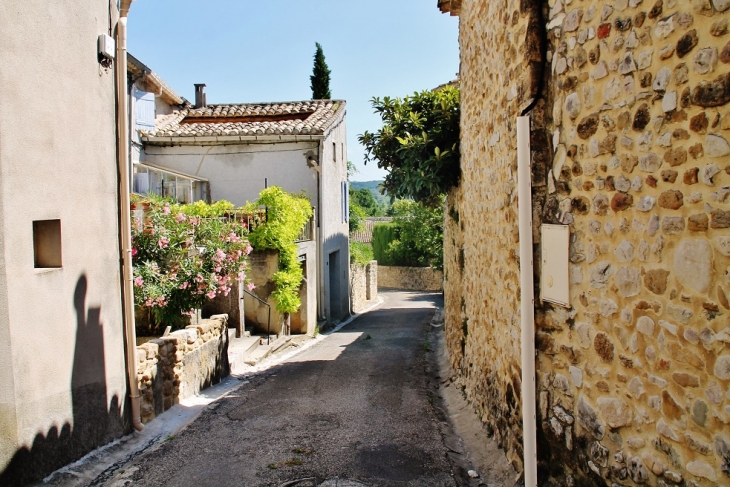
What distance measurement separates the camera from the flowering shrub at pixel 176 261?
346 inches

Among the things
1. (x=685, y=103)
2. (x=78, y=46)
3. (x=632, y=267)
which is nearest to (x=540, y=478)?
(x=632, y=267)

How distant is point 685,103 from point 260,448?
495cm

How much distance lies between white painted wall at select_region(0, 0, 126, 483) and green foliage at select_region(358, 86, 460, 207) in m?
4.73

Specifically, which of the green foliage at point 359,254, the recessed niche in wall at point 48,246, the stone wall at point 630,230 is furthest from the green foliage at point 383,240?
the stone wall at point 630,230

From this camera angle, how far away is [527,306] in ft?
14.6

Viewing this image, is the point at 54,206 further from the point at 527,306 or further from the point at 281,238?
the point at 281,238

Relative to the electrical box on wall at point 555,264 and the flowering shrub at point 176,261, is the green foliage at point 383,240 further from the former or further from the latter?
the electrical box on wall at point 555,264

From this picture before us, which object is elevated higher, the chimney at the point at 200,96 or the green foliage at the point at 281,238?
the chimney at the point at 200,96

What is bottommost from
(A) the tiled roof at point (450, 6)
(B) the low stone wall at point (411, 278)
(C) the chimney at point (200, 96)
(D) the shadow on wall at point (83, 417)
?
(B) the low stone wall at point (411, 278)

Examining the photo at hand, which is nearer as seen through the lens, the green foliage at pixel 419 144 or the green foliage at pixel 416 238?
the green foliage at pixel 419 144

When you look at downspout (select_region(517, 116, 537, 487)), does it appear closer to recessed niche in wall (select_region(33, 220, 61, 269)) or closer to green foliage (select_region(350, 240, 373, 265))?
recessed niche in wall (select_region(33, 220, 61, 269))

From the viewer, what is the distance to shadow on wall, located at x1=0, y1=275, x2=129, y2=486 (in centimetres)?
505

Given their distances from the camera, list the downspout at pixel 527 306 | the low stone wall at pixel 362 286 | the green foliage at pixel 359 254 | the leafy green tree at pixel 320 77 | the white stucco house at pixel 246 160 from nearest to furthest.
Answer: the downspout at pixel 527 306, the white stucco house at pixel 246 160, the low stone wall at pixel 362 286, the green foliage at pixel 359 254, the leafy green tree at pixel 320 77

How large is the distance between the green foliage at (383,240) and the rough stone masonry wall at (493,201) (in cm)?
2779
